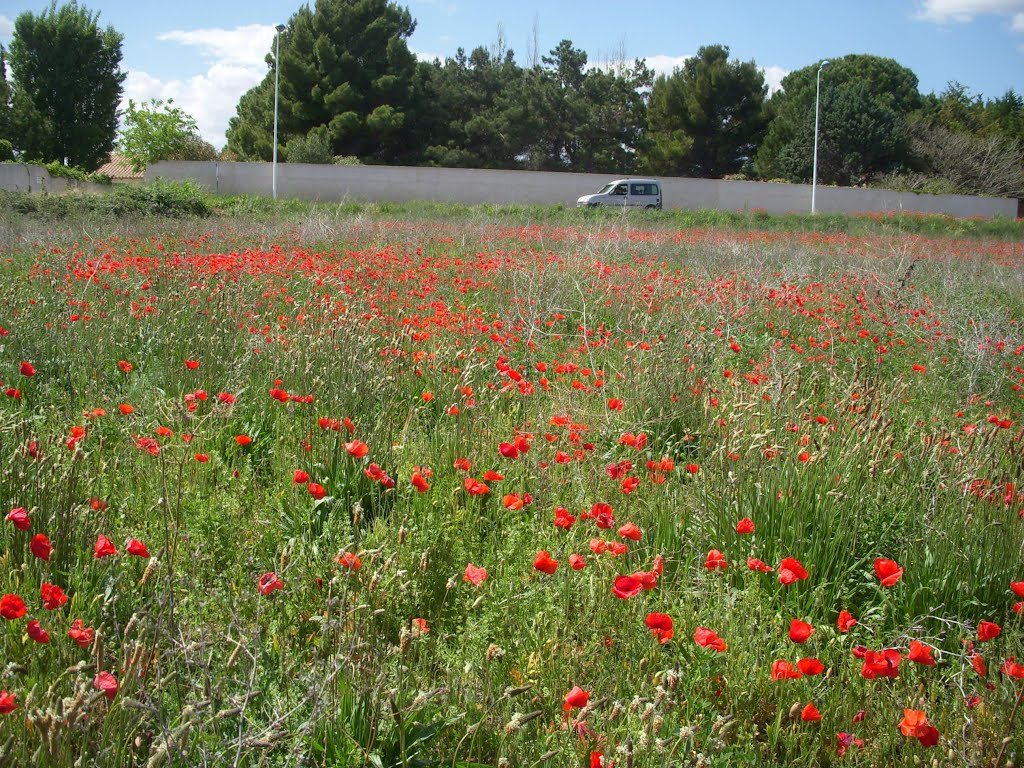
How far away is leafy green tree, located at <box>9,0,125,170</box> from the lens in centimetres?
3828

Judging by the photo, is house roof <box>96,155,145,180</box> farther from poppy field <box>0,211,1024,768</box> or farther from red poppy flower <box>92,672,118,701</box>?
red poppy flower <box>92,672,118,701</box>

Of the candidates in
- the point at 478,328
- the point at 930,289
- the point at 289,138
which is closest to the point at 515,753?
the point at 478,328

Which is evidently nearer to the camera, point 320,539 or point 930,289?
point 320,539

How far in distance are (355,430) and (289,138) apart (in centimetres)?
3796

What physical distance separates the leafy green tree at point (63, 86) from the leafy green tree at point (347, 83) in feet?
25.1

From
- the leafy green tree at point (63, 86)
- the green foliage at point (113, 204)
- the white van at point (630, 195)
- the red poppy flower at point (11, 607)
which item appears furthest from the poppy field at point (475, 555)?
the leafy green tree at point (63, 86)

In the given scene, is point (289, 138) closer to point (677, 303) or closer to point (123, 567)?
point (677, 303)

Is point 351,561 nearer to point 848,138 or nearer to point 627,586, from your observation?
point 627,586

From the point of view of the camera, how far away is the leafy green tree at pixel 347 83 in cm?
3775

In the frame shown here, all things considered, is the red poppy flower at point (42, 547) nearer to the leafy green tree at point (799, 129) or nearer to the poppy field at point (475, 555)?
the poppy field at point (475, 555)

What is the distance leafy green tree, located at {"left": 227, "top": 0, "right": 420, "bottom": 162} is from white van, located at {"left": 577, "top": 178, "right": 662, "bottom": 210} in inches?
495

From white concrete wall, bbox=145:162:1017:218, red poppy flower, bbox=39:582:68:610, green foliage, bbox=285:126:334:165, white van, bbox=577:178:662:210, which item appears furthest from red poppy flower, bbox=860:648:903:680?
green foliage, bbox=285:126:334:165

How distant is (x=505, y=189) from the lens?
34188 mm

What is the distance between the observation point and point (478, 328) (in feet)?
16.1
